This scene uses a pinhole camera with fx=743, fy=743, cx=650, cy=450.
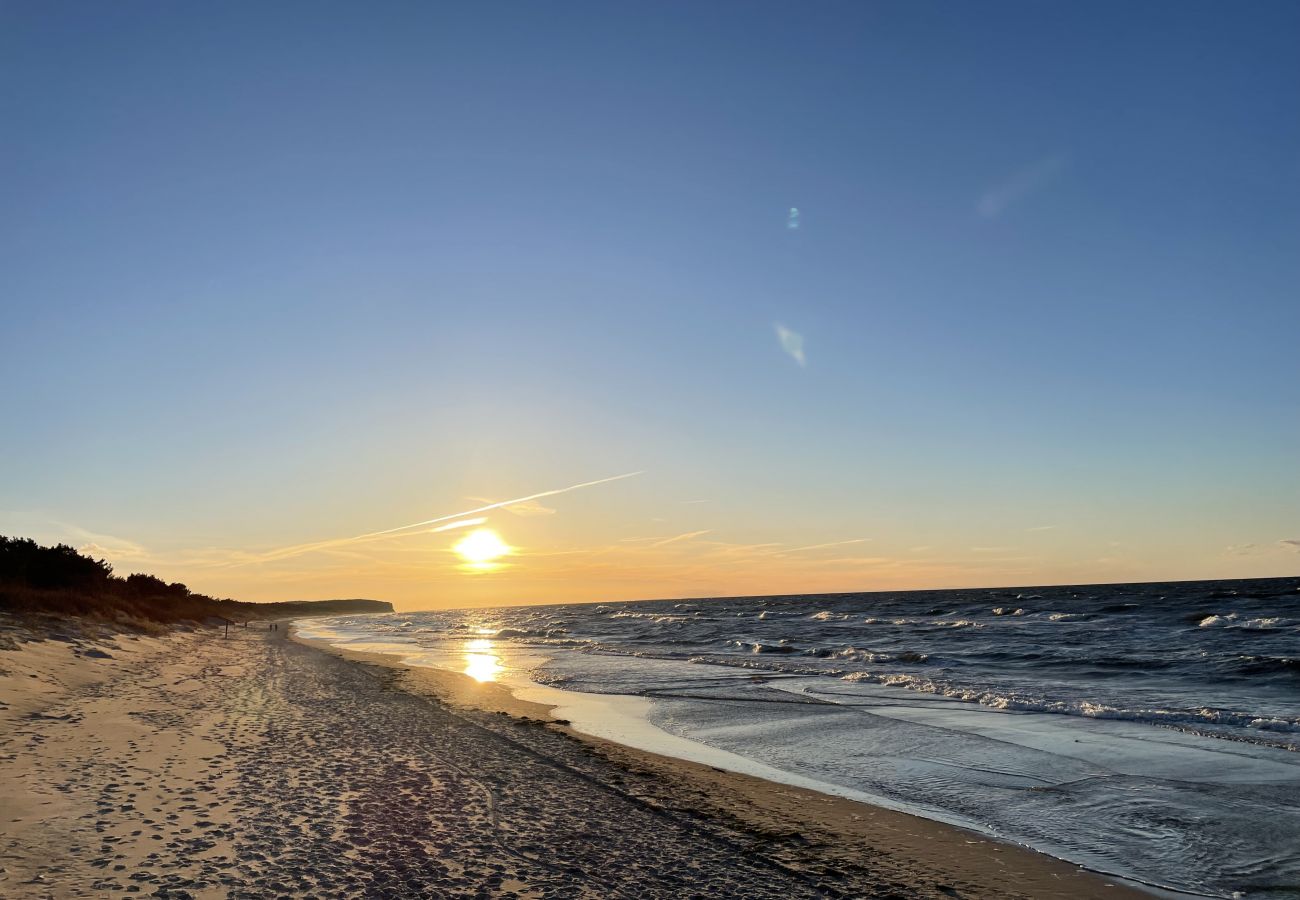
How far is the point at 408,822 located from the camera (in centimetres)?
841

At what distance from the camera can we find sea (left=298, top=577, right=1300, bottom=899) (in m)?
9.58

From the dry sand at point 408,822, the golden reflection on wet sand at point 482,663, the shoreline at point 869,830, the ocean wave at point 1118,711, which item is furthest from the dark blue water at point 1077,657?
the dry sand at point 408,822

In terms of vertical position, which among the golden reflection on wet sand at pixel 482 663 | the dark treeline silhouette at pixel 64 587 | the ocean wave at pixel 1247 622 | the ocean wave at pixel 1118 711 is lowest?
the ocean wave at pixel 1247 622

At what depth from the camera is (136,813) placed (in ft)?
25.3

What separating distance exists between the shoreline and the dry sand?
0.04 meters

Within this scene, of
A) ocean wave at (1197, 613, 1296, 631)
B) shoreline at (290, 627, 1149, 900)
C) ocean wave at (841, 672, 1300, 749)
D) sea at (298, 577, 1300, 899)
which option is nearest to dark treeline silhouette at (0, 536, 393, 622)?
sea at (298, 577, 1300, 899)

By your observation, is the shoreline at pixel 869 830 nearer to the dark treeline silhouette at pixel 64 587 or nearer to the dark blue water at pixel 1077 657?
the dark blue water at pixel 1077 657

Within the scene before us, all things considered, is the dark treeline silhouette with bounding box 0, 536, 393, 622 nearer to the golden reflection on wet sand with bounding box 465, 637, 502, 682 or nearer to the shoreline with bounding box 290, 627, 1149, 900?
the golden reflection on wet sand with bounding box 465, 637, 502, 682

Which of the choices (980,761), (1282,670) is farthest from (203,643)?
(1282,670)

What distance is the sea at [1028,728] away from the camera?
9.58m

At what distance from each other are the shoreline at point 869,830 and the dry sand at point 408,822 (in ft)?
0.14

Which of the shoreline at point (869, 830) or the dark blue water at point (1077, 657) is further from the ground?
the shoreline at point (869, 830)

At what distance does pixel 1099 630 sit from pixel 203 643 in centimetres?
5418

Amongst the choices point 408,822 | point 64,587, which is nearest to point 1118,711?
point 408,822
